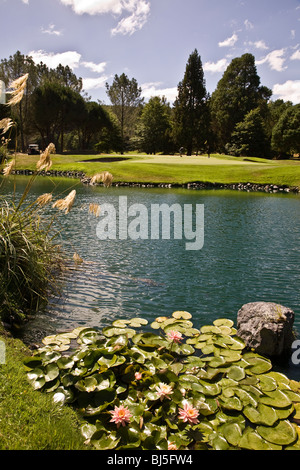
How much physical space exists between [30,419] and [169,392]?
5.88 feet

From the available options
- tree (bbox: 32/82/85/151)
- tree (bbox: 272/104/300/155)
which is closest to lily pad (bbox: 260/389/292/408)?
tree (bbox: 32/82/85/151)

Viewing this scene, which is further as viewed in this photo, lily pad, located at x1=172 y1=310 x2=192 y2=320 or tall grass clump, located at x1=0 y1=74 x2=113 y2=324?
lily pad, located at x1=172 y1=310 x2=192 y2=320

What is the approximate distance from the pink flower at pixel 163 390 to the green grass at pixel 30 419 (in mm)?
1128

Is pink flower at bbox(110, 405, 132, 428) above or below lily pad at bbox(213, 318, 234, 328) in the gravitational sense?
above

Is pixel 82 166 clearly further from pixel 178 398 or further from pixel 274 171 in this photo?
pixel 178 398

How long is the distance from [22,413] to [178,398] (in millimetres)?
2073

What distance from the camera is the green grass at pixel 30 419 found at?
3.27 m

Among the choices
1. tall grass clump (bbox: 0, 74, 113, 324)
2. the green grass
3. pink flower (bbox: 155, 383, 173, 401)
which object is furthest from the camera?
tall grass clump (bbox: 0, 74, 113, 324)

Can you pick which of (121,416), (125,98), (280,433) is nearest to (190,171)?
(280,433)

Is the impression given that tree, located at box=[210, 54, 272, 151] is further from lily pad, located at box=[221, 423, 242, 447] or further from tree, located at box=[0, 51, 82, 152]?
lily pad, located at box=[221, 423, 242, 447]

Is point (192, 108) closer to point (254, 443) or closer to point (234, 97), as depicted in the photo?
point (234, 97)

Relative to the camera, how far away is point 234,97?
256ft

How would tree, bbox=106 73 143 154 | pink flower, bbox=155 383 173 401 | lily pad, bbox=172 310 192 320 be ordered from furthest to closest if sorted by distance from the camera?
tree, bbox=106 73 143 154 < lily pad, bbox=172 310 192 320 < pink flower, bbox=155 383 173 401

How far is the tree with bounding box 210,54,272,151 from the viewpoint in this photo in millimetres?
76500
